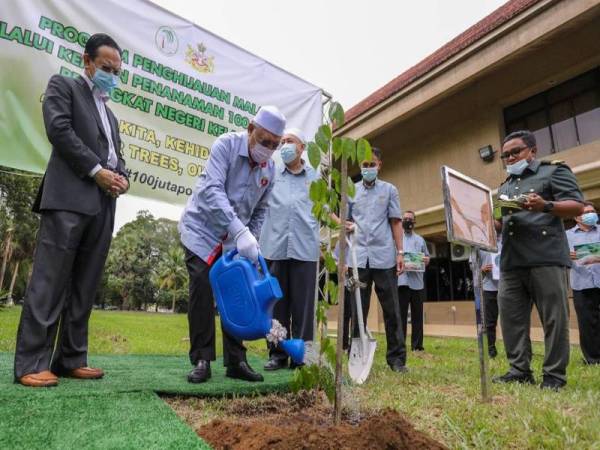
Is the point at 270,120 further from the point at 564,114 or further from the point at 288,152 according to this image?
the point at 564,114

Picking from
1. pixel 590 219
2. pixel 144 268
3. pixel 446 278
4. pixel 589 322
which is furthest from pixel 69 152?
pixel 144 268

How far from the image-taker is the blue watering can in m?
2.02

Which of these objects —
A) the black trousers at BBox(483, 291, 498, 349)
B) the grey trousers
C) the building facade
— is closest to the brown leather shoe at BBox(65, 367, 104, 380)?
the grey trousers

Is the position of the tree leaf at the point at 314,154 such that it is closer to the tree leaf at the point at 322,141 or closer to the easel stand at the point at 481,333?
the tree leaf at the point at 322,141

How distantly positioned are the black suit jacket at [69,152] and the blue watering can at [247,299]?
2.61 feet

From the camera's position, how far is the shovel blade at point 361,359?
289 centimetres

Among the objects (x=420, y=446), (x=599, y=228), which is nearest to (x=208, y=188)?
Result: (x=420, y=446)

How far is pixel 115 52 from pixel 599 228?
5.33 metres

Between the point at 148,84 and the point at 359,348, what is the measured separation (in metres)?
2.88

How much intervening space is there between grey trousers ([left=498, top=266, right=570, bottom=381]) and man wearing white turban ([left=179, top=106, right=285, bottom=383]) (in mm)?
1704

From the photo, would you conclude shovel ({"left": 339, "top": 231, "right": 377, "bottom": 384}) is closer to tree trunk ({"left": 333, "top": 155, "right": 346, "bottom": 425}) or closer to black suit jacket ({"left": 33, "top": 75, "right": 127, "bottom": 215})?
tree trunk ({"left": 333, "top": 155, "right": 346, "bottom": 425})

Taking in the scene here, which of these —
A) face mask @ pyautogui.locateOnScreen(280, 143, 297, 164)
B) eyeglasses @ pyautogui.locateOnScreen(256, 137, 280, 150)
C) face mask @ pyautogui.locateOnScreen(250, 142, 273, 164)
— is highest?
face mask @ pyautogui.locateOnScreen(280, 143, 297, 164)

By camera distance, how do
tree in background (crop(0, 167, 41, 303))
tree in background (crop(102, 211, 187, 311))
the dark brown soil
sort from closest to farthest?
the dark brown soil → tree in background (crop(0, 167, 41, 303)) → tree in background (crop(102, 211, 187, 311))

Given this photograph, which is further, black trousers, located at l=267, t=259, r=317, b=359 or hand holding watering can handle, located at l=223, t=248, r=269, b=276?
black trousers, located at l=267, t=259, r=317, b=359
